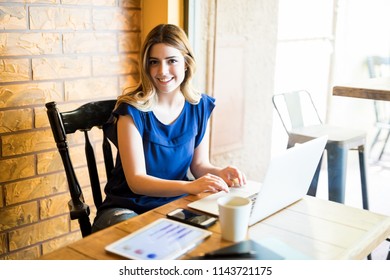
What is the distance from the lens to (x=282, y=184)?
3.94 feet

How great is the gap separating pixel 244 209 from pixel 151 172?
0.67m

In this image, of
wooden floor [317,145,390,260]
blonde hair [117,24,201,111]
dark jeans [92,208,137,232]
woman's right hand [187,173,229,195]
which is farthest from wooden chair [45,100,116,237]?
wooden floor [317,145,390,260]

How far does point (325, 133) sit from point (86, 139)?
111 centimetres

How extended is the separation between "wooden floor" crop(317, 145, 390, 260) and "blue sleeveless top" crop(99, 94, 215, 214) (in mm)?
876

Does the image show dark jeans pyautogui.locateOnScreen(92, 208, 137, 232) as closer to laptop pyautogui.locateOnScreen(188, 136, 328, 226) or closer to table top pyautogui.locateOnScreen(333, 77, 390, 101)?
laptop pyautogui.locateOnScreen(188, 136, 328, 226)

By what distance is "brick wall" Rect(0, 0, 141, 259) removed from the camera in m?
1.84

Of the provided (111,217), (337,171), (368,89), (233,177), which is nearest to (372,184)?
(337,171)

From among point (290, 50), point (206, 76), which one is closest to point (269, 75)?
point (290, 50)

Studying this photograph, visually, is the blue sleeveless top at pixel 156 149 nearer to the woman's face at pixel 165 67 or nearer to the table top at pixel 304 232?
the woman's face at pixel 165 67

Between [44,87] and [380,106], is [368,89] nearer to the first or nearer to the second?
[380,106]

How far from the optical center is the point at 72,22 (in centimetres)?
198

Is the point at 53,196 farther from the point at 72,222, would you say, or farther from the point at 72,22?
the point at 72,22

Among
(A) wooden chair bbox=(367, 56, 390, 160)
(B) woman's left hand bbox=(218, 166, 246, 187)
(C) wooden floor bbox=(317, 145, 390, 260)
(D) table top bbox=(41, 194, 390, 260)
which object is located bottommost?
(C) wooden floor bbox=(317, 145, 390, 260)
